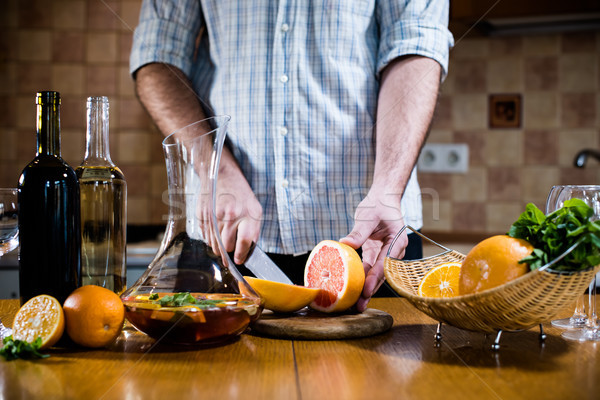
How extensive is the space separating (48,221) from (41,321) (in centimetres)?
11

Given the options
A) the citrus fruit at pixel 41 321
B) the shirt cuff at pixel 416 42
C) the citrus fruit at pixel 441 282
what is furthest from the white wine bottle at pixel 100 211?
the shirt cuff at pixel 416 42

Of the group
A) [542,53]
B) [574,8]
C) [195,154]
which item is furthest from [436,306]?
[542,53]

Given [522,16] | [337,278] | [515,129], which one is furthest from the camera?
[515,129]

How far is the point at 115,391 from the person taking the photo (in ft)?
1.55

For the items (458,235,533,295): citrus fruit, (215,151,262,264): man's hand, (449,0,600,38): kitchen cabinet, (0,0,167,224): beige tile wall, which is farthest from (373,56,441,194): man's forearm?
(0,0,167,224): beige tile wall

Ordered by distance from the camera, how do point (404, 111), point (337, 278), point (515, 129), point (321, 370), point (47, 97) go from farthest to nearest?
point (515, 129) → point (404, 111) → point (337, 278) → point (47, 97) → point (321, 370)

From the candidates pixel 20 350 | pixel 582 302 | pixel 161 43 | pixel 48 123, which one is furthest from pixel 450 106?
pixel 20 350

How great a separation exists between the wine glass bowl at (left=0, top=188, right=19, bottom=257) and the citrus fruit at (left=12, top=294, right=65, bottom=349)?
115mm

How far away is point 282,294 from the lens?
0.72m

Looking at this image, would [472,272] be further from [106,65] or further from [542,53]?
[106,65]

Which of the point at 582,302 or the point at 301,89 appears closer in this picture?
the point at 582,302

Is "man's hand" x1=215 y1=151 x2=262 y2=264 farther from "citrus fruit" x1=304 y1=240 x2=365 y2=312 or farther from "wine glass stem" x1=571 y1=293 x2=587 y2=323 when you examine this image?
"wine glass stem" x1=571 y1=293 x2=587 y2=323

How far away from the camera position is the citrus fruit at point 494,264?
0.59 metres

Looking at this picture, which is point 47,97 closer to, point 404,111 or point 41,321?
point 41,321
